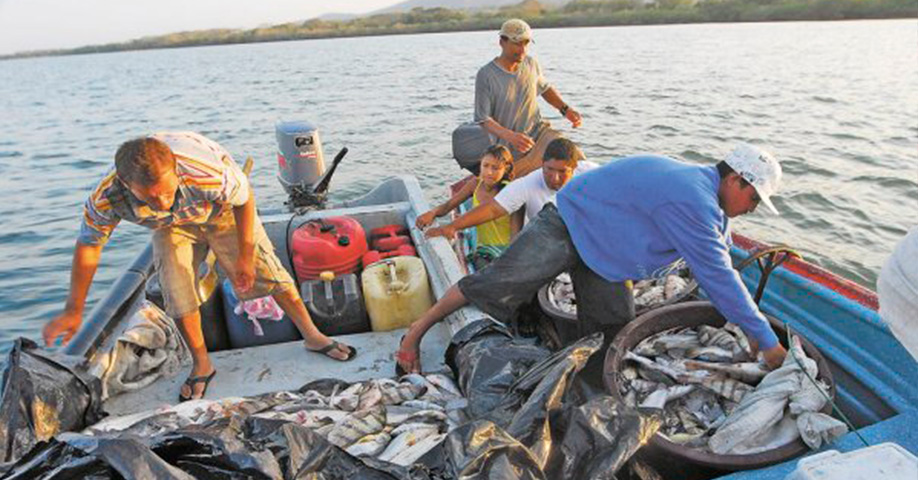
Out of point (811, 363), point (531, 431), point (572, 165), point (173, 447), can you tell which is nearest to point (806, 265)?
point (811, 363)

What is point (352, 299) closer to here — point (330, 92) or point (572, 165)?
point (572, 165)

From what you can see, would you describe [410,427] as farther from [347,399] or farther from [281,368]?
[281,368]

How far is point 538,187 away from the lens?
14.0 ft

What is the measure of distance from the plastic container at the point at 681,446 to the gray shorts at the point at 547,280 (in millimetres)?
230

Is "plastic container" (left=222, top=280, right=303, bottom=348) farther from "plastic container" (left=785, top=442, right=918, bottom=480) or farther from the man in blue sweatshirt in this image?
"plastic container" (left=785, top=442, right=918, bottom=480)

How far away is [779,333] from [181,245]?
10.7 feet

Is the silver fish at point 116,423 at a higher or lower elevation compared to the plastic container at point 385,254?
lower

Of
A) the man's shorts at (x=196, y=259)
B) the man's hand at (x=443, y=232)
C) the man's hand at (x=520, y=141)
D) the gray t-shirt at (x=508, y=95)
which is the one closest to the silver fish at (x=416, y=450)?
the man's shorts at (x=196, y=259)

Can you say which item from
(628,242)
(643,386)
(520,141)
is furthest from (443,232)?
(643,386)

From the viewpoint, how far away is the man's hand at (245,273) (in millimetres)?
3574

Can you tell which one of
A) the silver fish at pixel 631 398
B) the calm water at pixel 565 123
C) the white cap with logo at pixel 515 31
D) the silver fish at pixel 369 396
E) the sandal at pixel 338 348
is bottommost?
the calm water at pixel 565 123

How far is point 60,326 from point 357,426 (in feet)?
5.30

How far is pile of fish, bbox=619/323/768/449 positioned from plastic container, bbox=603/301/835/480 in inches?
3.1

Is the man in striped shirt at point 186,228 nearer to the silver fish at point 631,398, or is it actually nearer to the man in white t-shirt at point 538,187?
the man in white t-shirt at point 538,187
